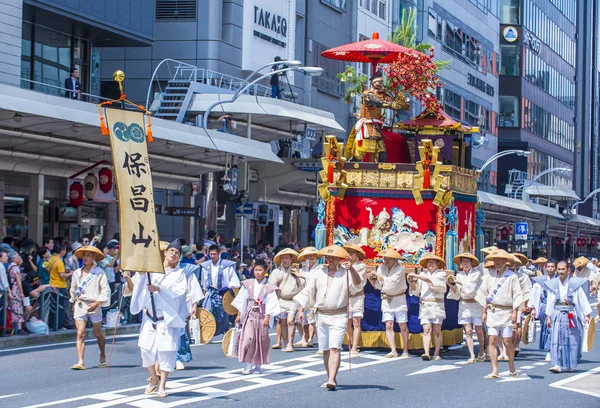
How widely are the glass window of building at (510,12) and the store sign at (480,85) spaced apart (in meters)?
→ 6.70

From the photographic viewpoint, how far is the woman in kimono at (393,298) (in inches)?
683

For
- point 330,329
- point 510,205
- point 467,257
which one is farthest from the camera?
point 510,205

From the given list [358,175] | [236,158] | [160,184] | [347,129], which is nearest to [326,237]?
[358,175]

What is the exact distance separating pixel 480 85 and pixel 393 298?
49.6 m

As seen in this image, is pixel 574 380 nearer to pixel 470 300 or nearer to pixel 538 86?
pixel 470 300

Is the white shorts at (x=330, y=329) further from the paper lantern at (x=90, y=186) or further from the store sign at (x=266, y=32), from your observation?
the store sign at (x=266, y=32)

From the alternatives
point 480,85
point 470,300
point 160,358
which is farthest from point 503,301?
point 480,85

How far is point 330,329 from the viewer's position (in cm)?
1334

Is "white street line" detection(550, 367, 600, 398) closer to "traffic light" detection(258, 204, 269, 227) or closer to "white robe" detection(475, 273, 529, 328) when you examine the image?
"white robe" detection(475, 273, 529, 328)

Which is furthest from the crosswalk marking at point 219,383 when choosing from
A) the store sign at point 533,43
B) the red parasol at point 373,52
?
the store sign at point 533,43

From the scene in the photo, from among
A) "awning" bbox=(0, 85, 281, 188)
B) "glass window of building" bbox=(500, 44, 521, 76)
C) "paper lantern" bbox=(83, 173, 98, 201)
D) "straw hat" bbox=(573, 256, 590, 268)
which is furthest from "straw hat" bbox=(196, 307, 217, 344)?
"glass window of building" bbox=(500, 44, 521, 76)

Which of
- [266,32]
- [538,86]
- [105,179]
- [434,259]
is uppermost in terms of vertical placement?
[538,86]

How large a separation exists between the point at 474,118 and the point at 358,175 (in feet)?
152

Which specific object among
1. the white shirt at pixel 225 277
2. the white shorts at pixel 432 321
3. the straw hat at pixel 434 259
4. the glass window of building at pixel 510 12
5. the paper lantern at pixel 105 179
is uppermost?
the glass window of building at pixel 510 12
